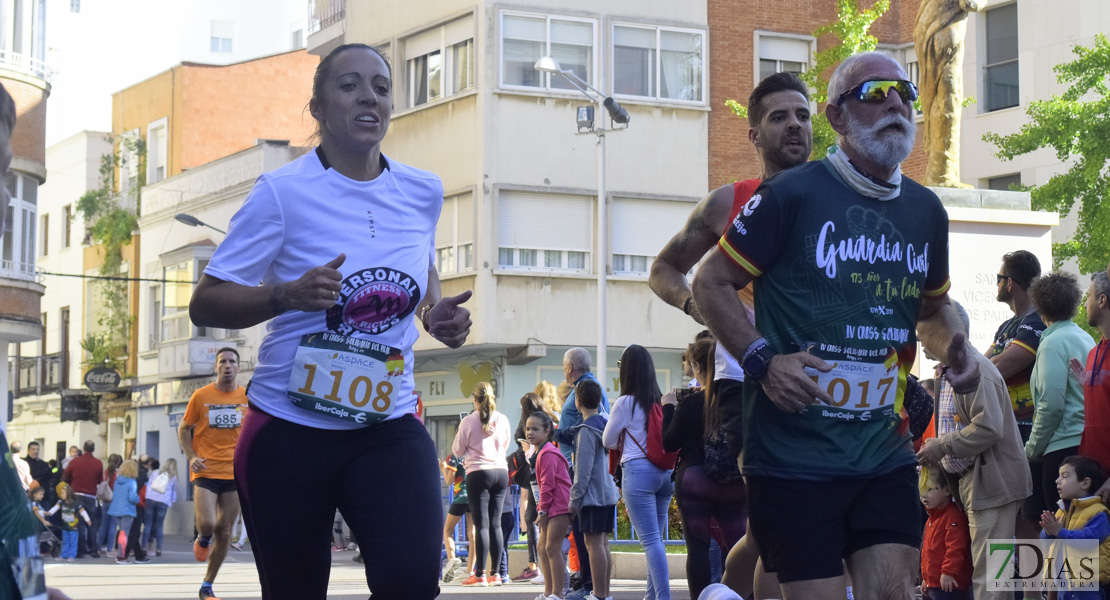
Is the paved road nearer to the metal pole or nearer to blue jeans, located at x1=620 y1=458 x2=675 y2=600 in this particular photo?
blue jeans, located at x1=620 y1=458 x2=675 y2=600

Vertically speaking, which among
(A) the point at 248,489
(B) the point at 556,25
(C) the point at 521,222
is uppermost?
(B) the point at 556,25

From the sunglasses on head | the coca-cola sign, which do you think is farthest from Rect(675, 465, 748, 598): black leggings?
the coca-cola sign

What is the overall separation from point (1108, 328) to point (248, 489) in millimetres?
5431

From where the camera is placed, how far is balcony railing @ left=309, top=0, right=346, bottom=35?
38.2 metres

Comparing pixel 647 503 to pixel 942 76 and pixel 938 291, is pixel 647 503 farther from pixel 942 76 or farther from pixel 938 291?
pixel 942 76

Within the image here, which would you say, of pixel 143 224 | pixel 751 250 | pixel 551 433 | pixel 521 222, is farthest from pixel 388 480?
pixel 143 224

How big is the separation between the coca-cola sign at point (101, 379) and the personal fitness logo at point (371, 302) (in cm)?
4621

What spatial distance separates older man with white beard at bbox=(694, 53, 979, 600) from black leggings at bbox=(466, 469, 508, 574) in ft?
37.1

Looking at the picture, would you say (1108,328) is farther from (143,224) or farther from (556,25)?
(143,224)

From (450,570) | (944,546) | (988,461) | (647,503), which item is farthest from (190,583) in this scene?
(988,461)

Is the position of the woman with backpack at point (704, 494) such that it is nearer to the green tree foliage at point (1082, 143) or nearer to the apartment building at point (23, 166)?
the green tree foliage at point (1082, 143)

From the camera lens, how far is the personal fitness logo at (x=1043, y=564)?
27.0 feet

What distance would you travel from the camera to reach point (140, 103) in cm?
5175

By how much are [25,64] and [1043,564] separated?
32565mm
